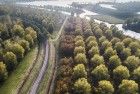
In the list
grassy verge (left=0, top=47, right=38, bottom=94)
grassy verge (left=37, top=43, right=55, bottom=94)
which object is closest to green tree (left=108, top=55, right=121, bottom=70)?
grassy verge (left=37, top=43, right=55, bottom=94)

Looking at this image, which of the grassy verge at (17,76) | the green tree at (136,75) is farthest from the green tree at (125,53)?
the grassy verge at (17,76)

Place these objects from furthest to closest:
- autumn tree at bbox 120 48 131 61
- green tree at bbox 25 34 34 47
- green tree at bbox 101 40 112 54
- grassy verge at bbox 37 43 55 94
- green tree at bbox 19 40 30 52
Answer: green tree at bbox 25 34 34 47, green tree at bbox 19 40 30 52, green tree at bbox 101 40 112 54, autumn tree at bbox 120 48 131 61, grassy verge at bbox 37 43 55 94

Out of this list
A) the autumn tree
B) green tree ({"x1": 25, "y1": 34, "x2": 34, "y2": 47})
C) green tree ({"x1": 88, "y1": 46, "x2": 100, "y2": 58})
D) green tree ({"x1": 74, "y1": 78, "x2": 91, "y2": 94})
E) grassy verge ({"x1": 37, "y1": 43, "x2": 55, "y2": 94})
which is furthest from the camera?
green tree ({"x1": 25, "y1": 34, "x2": 34, "y2": 47})

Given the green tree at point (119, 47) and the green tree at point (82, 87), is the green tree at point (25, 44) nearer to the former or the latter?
the green tree at point (119, 47)

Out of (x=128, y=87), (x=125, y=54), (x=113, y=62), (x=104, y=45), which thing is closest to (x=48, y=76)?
(x=113, y=62)

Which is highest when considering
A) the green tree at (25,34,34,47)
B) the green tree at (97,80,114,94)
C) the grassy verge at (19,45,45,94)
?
the green tree at (97,80,114,94)

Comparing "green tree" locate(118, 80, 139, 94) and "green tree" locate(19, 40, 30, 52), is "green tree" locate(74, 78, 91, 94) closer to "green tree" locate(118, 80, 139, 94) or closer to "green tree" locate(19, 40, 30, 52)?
"green tree" locate(118, 80, 139, 94)

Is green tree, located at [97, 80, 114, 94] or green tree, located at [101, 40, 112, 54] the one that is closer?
green tree, located at [97, 80, 114, 94]

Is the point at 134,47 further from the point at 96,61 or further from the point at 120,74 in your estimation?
the point at 120,74
